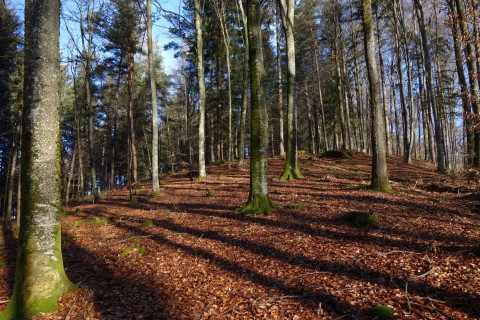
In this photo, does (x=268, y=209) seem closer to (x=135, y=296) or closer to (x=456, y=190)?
(x=135, y=296)

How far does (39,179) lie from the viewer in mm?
3998

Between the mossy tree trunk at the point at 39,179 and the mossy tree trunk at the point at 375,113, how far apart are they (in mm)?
9073

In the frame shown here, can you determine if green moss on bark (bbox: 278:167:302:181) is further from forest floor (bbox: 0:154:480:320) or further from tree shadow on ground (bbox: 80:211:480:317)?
tree shadow on ground (bbox: 80:211:480:317)

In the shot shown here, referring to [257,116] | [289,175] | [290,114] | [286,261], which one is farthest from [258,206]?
[290,114]

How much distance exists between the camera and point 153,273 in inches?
223

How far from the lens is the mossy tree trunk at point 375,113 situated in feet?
31.4

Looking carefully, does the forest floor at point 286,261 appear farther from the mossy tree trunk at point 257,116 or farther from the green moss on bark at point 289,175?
the green moss on bark at point 289,175

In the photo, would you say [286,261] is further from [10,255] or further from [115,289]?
[10,255]

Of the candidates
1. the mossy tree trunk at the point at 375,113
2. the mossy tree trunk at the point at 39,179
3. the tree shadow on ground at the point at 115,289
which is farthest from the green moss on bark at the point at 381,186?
the mossy tree trunk at the point at 39,179

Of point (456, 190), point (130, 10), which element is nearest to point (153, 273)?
point (456, 190)

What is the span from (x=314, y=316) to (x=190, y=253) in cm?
343

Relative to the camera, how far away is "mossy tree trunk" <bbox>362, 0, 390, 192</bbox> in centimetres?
958

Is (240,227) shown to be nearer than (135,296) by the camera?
No

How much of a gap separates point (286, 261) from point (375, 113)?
656 cm
